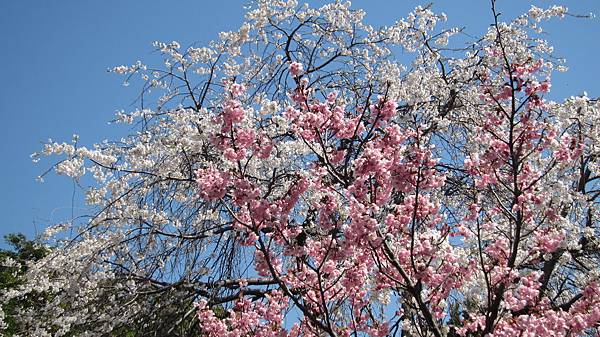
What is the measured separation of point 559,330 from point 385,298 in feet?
3.67

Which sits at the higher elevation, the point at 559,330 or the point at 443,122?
the point at 443,122

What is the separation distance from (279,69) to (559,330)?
381 centimetres

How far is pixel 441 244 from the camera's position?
11.6 ft

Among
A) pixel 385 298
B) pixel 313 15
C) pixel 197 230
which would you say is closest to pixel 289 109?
pixel 385 298

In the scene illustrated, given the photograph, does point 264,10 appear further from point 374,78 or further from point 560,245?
point 560,245

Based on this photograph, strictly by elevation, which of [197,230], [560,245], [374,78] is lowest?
[560,245]

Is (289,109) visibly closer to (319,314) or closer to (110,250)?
(319,314)

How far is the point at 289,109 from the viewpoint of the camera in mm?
3570

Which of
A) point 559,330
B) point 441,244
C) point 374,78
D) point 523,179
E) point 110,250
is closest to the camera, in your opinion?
point 559,330

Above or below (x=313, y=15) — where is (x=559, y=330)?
below

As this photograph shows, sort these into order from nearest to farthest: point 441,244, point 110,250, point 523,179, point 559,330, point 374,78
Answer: point 559,330 < point 441,244 < point 523,179 < point 110,250 < point 374,78

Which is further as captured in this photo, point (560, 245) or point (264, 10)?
point (264, 10)

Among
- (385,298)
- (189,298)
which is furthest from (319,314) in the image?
(189,298)

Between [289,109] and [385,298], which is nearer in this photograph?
[289,109]
